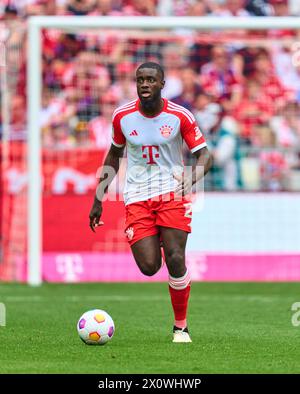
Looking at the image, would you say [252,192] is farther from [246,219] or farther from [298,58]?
[298,58]

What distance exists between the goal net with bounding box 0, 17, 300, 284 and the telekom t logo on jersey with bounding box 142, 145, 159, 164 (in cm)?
727

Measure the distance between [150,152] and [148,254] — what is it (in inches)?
34.8

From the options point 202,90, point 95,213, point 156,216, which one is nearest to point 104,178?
point 95,213

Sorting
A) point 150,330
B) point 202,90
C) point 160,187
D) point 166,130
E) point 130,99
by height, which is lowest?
point 150,330

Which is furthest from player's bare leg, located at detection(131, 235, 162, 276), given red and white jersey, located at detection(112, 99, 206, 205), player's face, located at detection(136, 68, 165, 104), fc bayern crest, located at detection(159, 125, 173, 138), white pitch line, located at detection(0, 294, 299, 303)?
white pitch line, located at detection(0, 294, 299, 303)

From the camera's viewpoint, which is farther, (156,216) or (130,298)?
(130,298)

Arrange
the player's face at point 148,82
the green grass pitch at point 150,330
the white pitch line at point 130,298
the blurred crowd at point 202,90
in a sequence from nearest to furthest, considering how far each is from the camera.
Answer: the green grass pitch at point 150,330
the player's face at point 148,82
the white pitch line at point 130,298
the blurred crowd at point 202,90

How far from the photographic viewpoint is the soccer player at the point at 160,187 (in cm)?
944

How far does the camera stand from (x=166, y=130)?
31.3 ft

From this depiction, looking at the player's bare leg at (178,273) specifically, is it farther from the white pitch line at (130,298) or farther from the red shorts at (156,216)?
the white pitch line at (130,298)

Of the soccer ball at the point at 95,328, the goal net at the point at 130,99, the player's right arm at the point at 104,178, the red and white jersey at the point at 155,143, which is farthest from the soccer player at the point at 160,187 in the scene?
the goal net at the point at 130,99

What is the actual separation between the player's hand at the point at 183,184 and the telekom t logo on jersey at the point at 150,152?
34cm

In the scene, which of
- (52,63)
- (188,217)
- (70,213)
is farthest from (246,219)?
(188,217)

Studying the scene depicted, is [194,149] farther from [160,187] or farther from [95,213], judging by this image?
[95,213]
